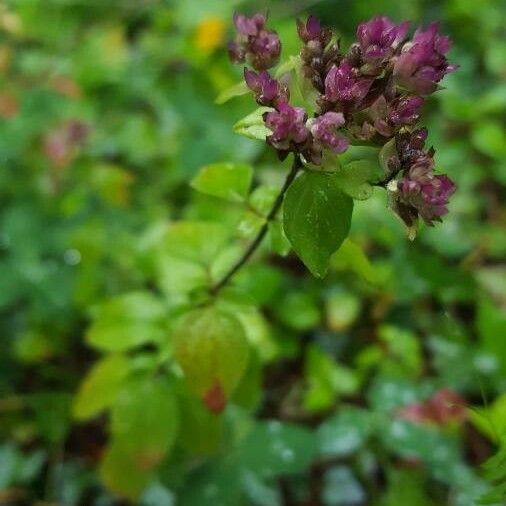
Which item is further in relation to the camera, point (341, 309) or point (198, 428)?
point (341, 309)

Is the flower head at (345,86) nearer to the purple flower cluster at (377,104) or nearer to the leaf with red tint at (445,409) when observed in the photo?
the purple flower cluster at (377,104)

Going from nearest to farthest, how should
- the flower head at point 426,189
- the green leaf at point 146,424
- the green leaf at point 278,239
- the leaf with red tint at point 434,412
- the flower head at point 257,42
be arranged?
the flower head at point 426,189
the flower head at point 257,42
the green leaf at point 278,239
the green leaf at point 146,424
the leaf with red tint at point 434,412

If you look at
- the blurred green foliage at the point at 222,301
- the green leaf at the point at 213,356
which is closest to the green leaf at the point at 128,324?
the blurred green foliage at the point at 222,301

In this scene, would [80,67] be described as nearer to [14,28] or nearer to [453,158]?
[14,28]

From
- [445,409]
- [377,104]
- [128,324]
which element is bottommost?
[445,409]

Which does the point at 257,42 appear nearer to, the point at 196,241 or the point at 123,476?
the point at 196,241

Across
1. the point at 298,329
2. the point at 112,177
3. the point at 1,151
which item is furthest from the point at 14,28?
the point at 298,329

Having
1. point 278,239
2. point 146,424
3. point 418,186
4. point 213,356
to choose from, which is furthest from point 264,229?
point 146,424
